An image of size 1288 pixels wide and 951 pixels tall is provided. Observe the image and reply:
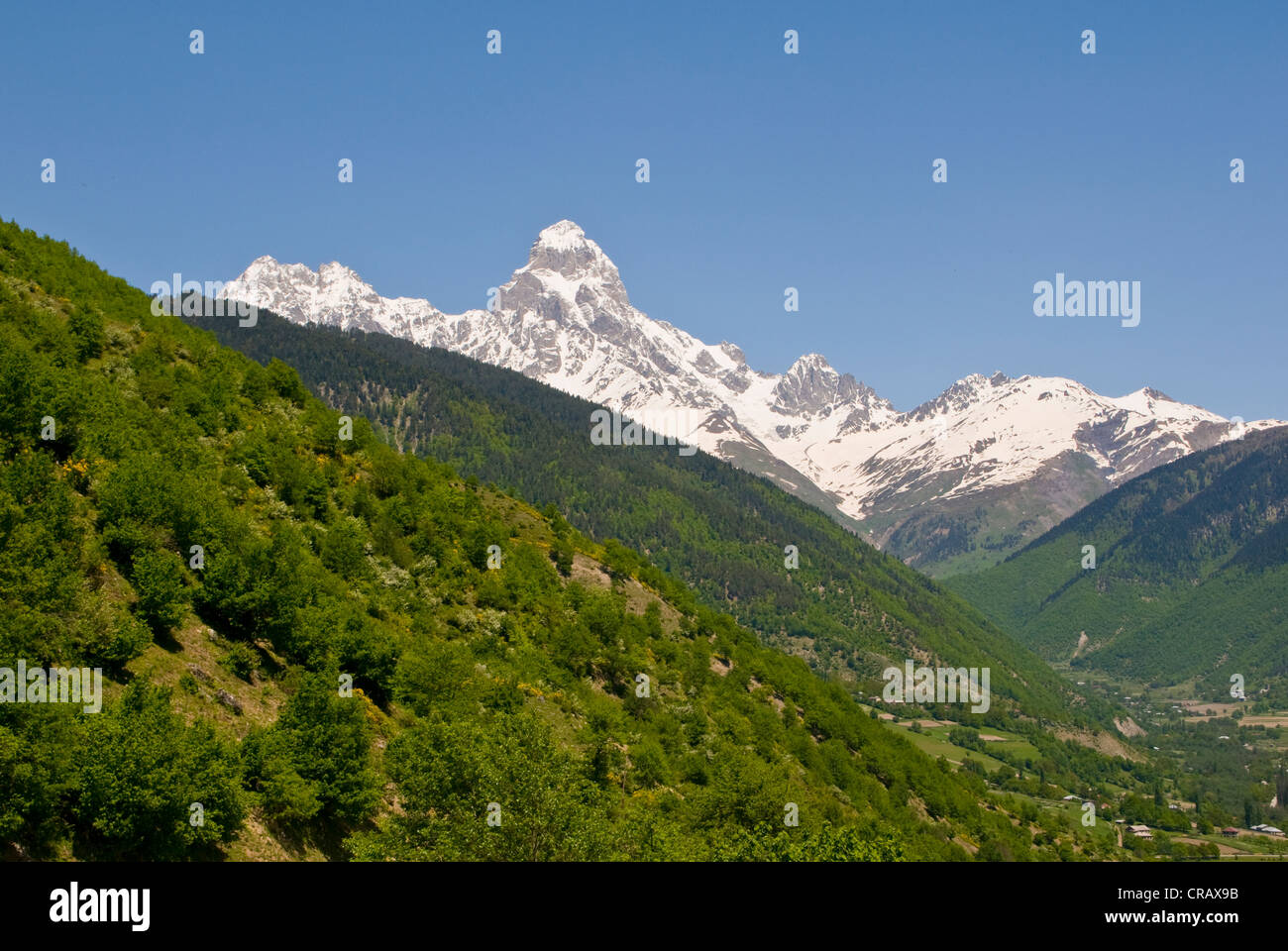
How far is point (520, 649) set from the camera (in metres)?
85.2

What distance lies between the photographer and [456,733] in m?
45.8

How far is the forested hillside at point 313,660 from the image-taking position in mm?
35812

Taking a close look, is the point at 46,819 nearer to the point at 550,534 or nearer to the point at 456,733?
the point at 456,733

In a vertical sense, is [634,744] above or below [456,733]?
below

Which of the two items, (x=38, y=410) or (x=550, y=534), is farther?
(x=550, y=534)

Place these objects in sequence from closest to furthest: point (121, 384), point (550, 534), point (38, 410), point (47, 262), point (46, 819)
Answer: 1. point (46, 819)
2. point (38, 410)
3. point (121, 384)
4. point (47, 262)
5. point (550, 534)

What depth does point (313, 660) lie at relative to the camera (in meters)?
56.9

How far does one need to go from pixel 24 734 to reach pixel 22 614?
8.40 m

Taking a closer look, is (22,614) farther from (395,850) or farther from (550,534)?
(550,534)

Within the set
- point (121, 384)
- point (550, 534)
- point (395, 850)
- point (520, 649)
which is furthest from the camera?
point (550, 534)

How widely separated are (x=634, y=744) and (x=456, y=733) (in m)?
38.2

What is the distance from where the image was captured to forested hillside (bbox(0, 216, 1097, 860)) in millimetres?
35812
